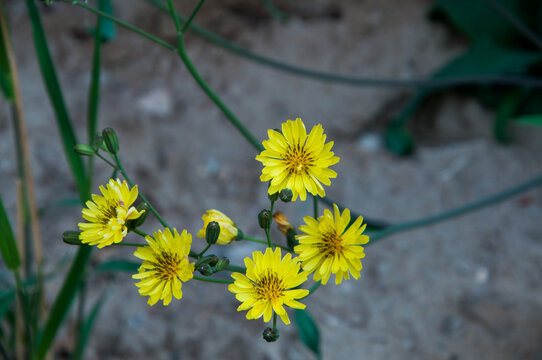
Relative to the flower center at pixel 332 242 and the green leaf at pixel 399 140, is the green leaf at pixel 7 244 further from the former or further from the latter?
the green leaf at pixel 399 140

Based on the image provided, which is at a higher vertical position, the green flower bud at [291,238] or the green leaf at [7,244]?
the green flower bud at [291,238]

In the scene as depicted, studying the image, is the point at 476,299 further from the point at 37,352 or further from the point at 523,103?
the point at 37,352

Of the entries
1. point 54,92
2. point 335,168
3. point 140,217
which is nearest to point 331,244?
point 140,217

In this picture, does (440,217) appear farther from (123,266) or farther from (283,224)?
(123,266)

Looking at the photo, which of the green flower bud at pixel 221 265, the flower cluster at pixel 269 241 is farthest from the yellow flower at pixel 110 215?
the green flower bud at pixel 221 265

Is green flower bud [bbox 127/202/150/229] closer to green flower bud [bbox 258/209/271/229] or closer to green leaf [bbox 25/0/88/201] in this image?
green flower bud [bbox 258/209/271/229]

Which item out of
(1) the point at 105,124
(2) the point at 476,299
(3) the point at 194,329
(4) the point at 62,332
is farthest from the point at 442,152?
(4) the point at 62,332

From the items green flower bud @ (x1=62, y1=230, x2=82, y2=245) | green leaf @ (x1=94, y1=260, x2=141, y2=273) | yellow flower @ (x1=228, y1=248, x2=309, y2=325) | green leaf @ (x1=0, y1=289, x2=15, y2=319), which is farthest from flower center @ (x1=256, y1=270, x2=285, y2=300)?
green leaf @ (x1=0, y1=289, x2=15, y2=319)
